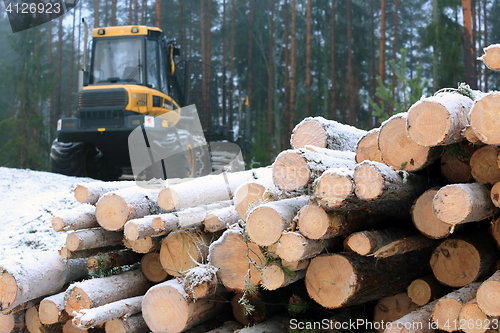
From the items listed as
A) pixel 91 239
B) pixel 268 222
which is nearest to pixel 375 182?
pixel 268 222

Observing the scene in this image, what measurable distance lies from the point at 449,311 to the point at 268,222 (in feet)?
3.37

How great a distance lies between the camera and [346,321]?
2.77 metres

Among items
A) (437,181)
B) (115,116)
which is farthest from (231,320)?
(115,116)

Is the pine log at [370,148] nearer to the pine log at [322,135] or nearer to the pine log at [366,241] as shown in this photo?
the pine log at [322,135]

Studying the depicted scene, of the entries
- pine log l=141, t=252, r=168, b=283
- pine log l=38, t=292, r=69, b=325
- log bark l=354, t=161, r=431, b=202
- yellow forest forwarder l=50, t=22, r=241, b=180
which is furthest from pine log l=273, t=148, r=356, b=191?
yellow forest forwarder l=50, t=22, r=241, b=180

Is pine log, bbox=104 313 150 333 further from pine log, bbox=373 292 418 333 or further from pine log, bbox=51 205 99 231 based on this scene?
pine log, bbox=373 292 418 333

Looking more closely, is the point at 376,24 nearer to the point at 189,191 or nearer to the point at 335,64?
the point at 335,64

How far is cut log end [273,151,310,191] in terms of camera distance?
2312mm

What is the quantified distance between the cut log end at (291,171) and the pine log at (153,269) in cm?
141

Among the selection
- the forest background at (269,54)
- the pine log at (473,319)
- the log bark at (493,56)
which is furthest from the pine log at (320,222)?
the forest background at (269,54)

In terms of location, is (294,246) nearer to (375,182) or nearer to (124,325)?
(375,182)

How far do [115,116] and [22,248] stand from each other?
14.0ft

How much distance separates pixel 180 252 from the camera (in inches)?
119

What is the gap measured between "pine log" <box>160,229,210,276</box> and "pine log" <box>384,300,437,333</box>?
4.62 ft
